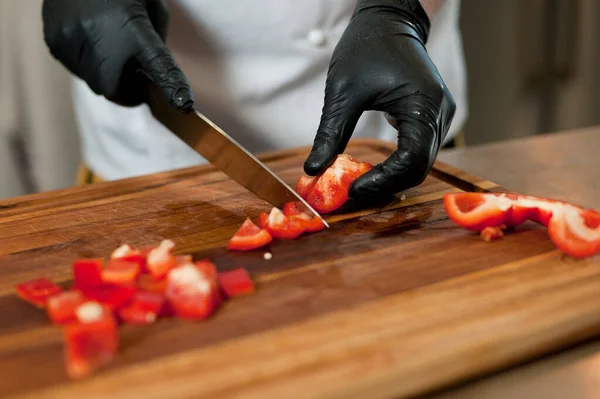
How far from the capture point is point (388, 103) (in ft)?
4.40

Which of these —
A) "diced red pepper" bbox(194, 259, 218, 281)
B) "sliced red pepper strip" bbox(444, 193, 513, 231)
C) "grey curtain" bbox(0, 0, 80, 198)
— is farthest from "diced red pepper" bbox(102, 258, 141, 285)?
"grey curtain" bbox(0, 0, 80, 198)

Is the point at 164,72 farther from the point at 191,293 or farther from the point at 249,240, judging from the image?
the point at 191,293

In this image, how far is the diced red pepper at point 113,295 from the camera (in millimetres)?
967

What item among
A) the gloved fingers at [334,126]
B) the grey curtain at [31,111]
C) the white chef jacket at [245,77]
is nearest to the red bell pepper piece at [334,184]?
the gloved fingers at [334,126]

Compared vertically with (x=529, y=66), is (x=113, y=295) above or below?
above

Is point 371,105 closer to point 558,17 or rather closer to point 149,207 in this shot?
point 149,207

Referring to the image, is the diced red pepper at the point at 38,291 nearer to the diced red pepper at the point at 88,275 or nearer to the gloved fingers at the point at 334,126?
the diced red pepper at the point at 88,275

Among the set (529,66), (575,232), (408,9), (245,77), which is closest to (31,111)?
(245,77)

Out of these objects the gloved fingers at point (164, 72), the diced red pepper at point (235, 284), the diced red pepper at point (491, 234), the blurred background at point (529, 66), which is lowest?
the blurred background at point (529, 66)

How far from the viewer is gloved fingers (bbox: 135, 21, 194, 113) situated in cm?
137

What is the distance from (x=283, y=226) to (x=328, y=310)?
0.98 ft

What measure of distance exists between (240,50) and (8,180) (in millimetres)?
1241

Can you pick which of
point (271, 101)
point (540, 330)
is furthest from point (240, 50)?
point (540, 330)

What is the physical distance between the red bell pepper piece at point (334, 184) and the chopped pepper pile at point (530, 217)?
7.7 inches
